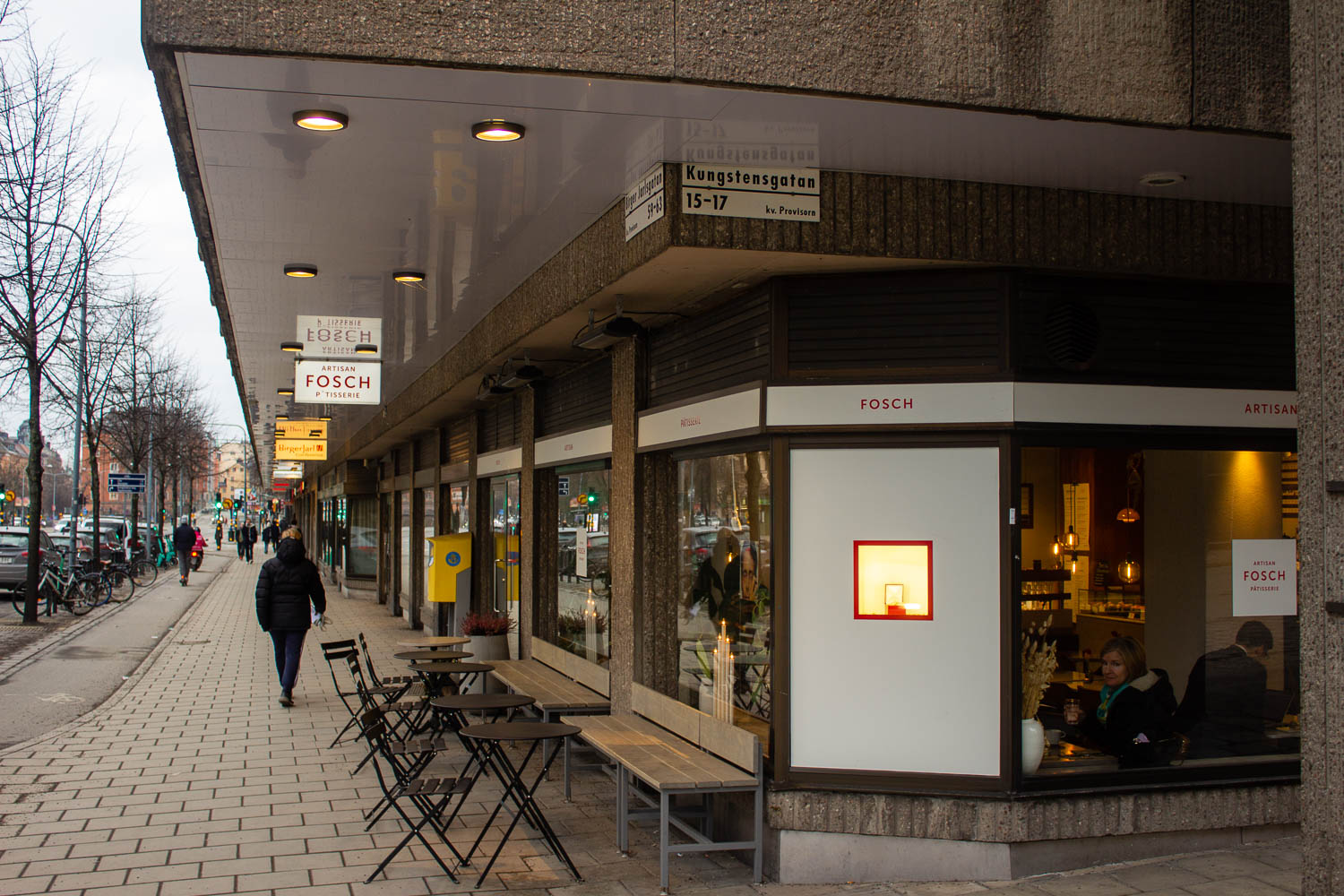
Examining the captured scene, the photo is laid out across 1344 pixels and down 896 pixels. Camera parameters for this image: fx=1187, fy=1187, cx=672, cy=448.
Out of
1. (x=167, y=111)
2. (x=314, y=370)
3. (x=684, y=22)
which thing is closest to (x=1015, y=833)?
(x=684, y=22)

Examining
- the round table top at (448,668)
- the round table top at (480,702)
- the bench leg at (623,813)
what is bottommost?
the bench leg at (623,813)

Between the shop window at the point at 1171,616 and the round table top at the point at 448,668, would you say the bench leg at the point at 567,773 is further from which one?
the shop window at the point at 1171,616

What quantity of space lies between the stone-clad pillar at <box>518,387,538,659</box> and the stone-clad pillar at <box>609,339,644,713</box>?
267 cm

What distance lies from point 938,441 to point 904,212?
3.82 ft

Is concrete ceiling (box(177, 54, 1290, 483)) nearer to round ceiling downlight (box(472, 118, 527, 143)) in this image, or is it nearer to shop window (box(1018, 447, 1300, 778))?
round ceiling downlight (box(472, 118, 527, 143))

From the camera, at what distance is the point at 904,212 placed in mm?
5883

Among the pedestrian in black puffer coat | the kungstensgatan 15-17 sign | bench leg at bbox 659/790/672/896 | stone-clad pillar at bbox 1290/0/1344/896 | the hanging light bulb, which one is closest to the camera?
stone-clad pillar at bbox 1290/0/1344/896

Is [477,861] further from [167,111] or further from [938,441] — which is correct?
[167,111]

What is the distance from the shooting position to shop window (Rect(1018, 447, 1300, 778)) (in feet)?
20.9

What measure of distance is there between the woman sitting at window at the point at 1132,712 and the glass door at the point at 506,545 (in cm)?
645

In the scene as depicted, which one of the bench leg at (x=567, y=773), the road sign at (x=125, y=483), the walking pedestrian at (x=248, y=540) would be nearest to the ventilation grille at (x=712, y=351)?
the bench leg at (x=567, y=773)

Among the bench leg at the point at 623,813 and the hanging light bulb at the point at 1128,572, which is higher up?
the hanging light bulb at the point at 1128,572

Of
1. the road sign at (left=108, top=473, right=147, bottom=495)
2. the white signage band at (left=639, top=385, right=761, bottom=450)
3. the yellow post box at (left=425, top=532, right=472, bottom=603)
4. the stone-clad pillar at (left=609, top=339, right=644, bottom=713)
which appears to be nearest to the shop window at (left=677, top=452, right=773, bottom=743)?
the white signage band at (left=639, top=385, right=761, bottom=450)

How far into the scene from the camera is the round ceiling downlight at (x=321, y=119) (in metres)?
4.73
